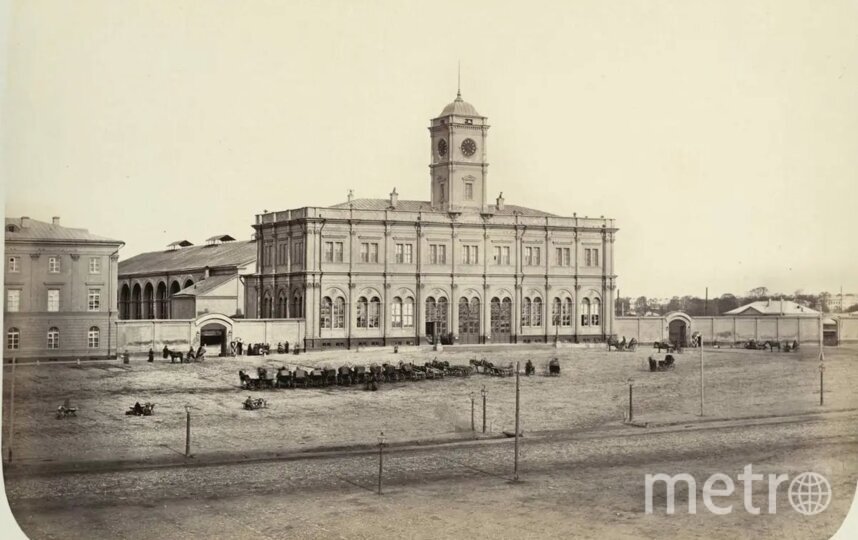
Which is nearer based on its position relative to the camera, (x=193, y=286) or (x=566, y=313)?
(x=193, y=286)

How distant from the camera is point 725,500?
24.7m

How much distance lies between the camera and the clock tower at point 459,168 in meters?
51.4

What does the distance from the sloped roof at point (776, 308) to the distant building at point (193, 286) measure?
2292cm

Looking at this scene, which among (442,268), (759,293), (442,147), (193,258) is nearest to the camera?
(759,293)

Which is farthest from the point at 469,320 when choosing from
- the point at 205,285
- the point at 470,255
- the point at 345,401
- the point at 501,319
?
the point at 345,401

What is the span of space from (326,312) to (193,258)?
8.37 m

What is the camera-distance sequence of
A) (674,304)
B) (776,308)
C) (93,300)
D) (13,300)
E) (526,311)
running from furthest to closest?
(526,311)
(674,304)
(776,308)
(93,300)
(13,300)

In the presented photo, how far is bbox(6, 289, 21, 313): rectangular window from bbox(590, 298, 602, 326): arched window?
41212 mm

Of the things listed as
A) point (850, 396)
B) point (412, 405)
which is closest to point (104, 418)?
point (412, 405)

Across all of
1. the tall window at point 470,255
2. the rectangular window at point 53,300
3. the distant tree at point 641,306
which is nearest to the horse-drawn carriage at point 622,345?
the distant tree at point 641,306

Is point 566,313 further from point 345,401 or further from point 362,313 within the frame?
point 345,401

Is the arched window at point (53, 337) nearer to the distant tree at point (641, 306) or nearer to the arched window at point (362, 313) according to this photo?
the arched window at point (362, 313)

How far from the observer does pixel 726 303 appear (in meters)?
45.8

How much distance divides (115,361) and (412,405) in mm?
9712
